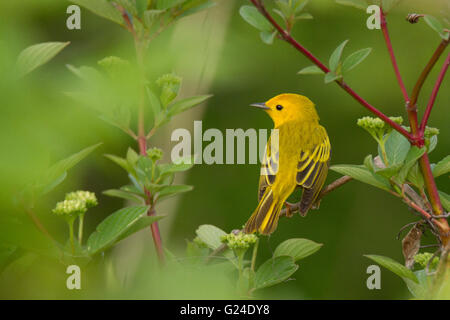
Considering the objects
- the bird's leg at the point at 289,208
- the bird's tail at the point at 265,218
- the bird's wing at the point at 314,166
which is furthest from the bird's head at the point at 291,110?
the bird's tail at the point at 265,218

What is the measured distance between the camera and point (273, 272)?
4.29 feet

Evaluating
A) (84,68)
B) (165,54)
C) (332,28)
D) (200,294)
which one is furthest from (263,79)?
(200,294)

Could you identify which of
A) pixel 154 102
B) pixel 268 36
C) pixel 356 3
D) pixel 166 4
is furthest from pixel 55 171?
pixel 356 3

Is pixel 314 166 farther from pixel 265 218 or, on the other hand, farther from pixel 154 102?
pixel 154 102

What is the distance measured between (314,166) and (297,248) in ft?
4.23

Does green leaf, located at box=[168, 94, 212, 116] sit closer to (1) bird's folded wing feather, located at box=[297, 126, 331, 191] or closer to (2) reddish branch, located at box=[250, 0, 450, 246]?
(2) reddish branch, located at box=[250, 0, 450, 246]

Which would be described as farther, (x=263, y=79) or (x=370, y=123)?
(x=263, y=79)

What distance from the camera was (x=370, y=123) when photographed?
149 cm

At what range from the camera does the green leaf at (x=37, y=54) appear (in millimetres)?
1147

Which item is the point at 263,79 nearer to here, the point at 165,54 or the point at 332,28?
the point at 332,28

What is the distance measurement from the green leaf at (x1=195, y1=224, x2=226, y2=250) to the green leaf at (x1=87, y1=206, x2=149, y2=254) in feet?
1.10
